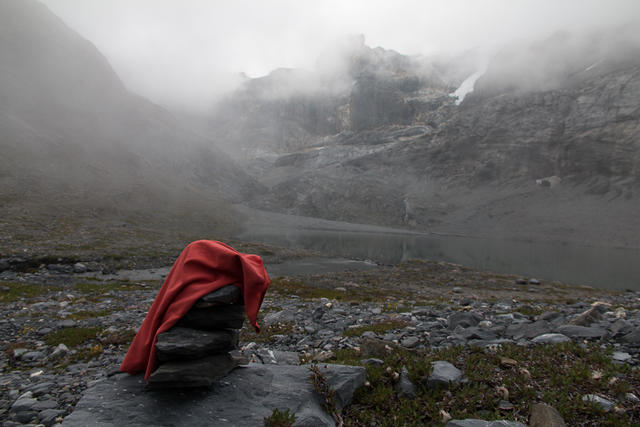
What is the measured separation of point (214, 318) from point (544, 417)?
5426 mm

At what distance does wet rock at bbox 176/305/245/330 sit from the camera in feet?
18.2

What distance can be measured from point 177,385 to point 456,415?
448cm

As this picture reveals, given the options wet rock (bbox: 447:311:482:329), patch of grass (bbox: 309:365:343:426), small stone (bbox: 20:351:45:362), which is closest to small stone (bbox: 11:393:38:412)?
small stone (bbox: 20:351:45:362)

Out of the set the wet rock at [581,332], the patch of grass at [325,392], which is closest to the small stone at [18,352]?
the patch of grass at [325,392]

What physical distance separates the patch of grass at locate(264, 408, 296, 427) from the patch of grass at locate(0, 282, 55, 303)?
Result: 1976 centimetres

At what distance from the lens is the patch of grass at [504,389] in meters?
4.97

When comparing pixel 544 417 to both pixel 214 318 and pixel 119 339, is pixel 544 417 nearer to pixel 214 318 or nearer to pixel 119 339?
pixel 214 318

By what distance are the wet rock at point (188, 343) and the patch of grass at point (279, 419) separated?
4.96ft

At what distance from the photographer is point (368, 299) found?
2314 centimetres

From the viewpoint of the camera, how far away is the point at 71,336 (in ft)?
36.2

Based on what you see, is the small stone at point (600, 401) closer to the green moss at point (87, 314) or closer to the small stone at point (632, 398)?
the small stone at point (632, 398)

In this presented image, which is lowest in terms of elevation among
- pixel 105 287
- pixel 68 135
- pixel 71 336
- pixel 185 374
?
pixel 105 287

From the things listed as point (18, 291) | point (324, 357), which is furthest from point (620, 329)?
point (18, 291)

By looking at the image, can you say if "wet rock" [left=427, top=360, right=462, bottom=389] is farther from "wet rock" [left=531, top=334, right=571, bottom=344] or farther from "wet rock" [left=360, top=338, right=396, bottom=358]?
"wet rock" [left=531, top=334, right=571, bottom=344]
